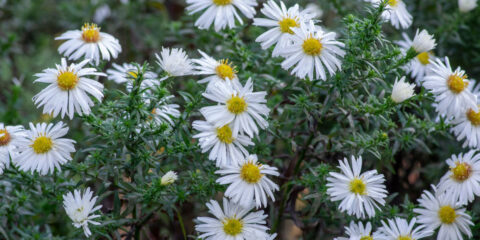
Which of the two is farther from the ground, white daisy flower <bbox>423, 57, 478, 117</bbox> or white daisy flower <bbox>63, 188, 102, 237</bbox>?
white daisy flower <bbox>423, 57, 478, 117</bbox>

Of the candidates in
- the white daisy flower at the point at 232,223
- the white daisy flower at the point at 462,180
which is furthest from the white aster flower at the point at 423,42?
the white daisy flower at the point at 232,223

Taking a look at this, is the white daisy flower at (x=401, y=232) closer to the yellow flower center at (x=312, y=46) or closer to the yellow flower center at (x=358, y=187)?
the yellow flower center at (x=358, y=187)

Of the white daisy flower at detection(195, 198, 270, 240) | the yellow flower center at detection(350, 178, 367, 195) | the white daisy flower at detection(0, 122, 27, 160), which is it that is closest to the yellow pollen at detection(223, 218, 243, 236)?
the white daisy flower at detection(195, 198, 270, 240)

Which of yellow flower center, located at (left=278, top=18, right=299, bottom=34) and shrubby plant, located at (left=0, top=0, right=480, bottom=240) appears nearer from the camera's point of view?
shrubby plant, located at (left=0, top=0, right=480, bottom=240)

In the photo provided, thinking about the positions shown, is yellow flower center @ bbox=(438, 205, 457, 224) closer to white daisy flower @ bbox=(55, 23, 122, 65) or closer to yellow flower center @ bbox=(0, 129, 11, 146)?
white daisy flower @ bbox=(55, 23, 122, 65)

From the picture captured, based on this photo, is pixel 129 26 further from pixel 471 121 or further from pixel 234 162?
pixel 471 121

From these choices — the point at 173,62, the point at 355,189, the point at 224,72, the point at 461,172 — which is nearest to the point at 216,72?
the point at 224,72

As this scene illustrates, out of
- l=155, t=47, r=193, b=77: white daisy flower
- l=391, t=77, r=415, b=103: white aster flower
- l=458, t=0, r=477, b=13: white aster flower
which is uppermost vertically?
l=458, t=0, r=477, b=13: white aster flower
